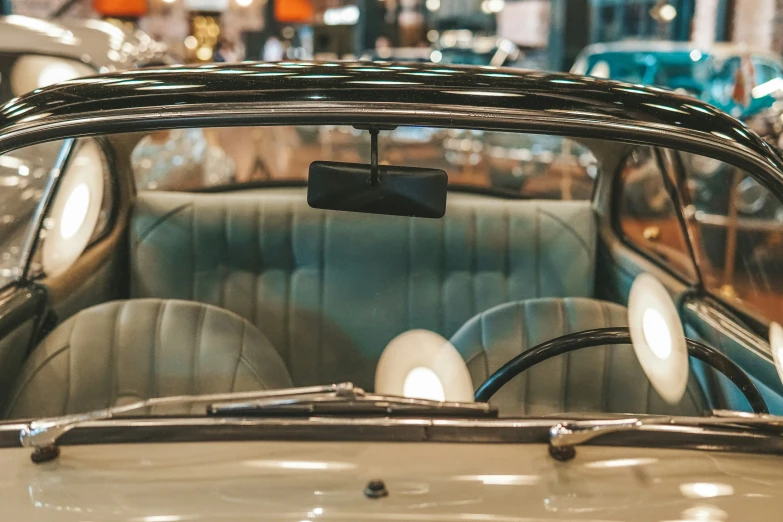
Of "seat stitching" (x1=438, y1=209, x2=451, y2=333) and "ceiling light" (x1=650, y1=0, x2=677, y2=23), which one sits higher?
"ceiling light" (x1=650, y1=0, x2=677, y2=23)

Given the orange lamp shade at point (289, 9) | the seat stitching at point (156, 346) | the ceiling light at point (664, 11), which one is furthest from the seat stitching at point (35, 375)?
the ceiling light at point (664, 11)

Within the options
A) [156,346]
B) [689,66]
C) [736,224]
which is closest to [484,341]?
→ [156,346]

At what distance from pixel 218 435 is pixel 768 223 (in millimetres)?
4936

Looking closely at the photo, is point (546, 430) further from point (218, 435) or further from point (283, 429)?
point (218, 435)

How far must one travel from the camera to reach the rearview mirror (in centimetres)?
128

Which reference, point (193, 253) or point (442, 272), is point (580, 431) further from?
point (193, 253)

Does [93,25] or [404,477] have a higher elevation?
[93,25]

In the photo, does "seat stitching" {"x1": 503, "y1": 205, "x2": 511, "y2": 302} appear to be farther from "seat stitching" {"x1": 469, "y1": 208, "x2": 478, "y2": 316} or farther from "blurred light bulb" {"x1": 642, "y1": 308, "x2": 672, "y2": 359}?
"blurred light bulb" {"x1": 642, "y1": 308, "x2": 672, "y2": 359}

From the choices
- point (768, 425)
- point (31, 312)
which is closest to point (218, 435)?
point (31, 312)

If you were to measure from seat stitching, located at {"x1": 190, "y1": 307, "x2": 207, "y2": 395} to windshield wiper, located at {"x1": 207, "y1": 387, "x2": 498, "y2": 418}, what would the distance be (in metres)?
0.22

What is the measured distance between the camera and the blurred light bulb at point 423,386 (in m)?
1.39

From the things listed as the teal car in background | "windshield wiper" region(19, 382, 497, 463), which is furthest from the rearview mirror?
the teal car in background

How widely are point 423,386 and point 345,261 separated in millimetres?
805

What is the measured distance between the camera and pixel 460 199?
7.63ft
